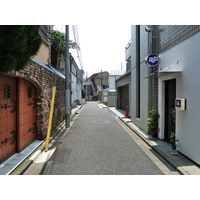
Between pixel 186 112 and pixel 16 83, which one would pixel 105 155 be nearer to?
pixel 186 112

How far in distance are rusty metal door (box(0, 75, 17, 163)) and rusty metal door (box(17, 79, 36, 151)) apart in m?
0.17

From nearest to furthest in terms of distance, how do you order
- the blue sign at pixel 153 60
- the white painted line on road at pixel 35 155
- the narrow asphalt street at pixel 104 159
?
1. the narrow asphalt street at pixel 104 159
2. the white painted line on road at pixel 35 155
3. the blue sign at pixel 153 60

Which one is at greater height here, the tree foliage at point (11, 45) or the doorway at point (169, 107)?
the tree foliage at point (11, 45)

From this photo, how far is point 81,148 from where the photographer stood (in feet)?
18.8

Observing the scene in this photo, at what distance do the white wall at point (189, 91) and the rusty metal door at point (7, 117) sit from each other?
4.46 metres

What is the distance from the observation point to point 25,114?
5.45 metres

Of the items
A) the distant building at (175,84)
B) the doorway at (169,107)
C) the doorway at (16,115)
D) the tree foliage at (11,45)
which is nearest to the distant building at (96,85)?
the distant building at (175,84)

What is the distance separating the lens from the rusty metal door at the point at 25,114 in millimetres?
4988

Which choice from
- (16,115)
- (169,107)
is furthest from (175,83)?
(16,115)

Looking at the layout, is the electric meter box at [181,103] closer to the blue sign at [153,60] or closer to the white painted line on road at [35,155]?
the blue sign at [153,60]

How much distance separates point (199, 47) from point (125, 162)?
10.5ft

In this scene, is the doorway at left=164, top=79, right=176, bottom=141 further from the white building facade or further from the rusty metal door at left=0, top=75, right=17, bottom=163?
the rusty metal door at left=0, top=75, right=17, bottom=163

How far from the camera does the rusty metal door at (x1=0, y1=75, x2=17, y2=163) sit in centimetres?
416

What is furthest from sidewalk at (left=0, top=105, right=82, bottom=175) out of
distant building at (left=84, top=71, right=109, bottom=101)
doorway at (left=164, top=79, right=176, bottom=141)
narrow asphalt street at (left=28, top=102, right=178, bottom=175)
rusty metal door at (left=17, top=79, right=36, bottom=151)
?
distant building at (left=84, top=71, right=109, bottom=101)
